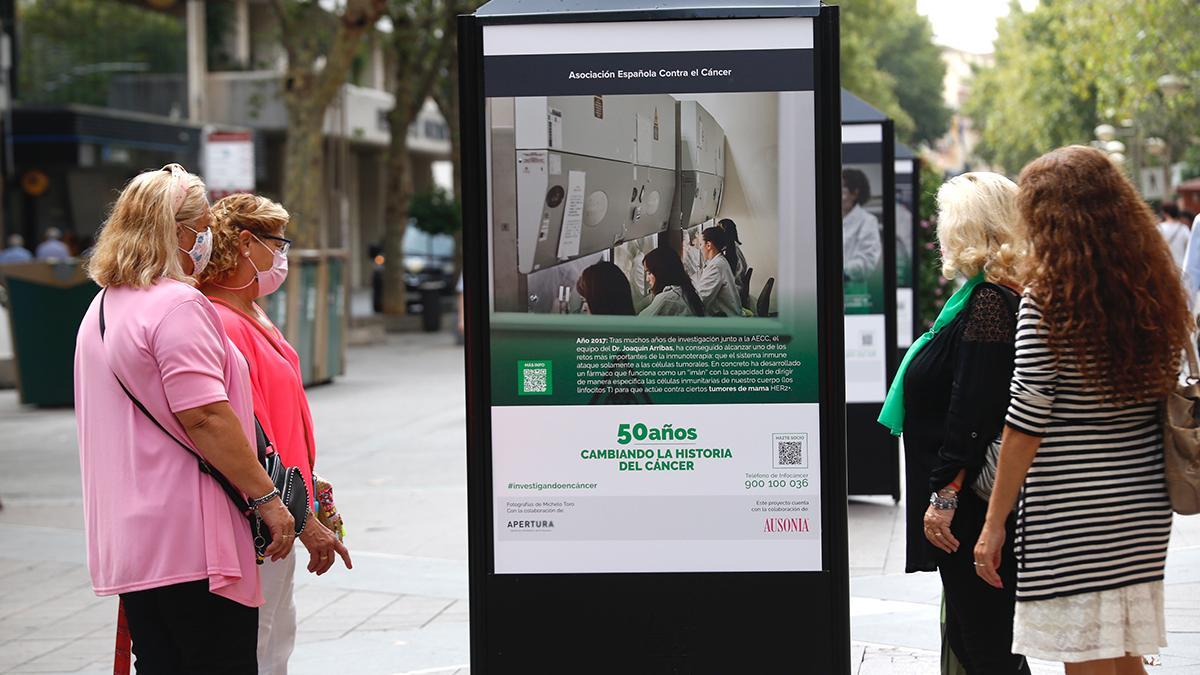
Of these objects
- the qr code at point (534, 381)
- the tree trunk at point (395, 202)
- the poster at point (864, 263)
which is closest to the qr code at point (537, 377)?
the qr code at point (534, 381)

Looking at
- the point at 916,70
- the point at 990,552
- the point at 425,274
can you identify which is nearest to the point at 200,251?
the point at 990,552

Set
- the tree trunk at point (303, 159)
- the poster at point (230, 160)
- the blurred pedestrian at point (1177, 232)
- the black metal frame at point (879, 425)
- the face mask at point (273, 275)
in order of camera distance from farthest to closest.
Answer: the tree trunk at point (303, 159)
the poster at point (230, 160)
the blurred pedestrian at point (1177, 232)
the black metal frame at point (879, 425)
the face mask at point (273, 275)

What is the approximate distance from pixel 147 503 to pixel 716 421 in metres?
1.53

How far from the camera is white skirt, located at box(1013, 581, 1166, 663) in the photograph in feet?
12.0

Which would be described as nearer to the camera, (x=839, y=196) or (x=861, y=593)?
(x=839, y=196)

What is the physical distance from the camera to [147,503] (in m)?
3.78

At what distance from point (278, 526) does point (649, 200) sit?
52.2 inches

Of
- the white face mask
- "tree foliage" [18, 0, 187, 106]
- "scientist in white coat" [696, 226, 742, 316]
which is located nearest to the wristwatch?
"scientist in white coat" [696, 226, 742, 316]

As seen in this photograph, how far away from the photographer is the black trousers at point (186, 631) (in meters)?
3.83

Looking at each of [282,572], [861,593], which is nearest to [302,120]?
[861,593]

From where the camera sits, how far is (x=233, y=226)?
458 centimetres

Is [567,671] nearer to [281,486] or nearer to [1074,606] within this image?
[281,486]

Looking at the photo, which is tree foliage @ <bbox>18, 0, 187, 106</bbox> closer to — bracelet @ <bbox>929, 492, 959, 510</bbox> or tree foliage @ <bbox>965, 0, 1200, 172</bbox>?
tree foliage @ <bbox>965, 0, 1200, 172</bbox>

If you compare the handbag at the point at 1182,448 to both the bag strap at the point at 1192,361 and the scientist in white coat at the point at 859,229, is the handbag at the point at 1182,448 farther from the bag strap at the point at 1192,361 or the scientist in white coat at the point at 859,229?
the scientist in white coat at the point at 859,229
